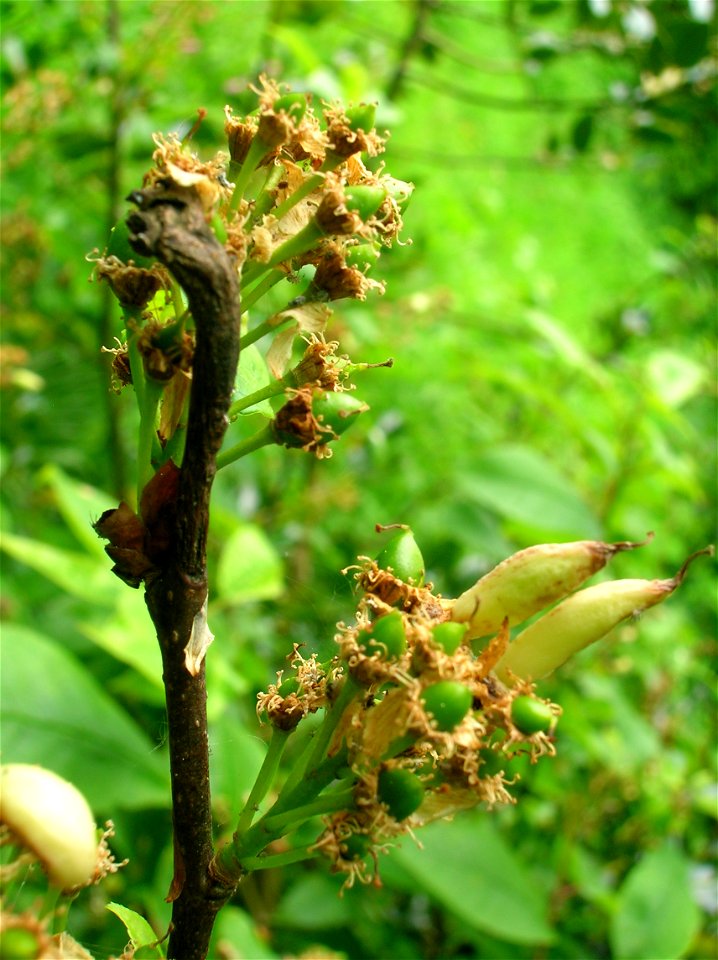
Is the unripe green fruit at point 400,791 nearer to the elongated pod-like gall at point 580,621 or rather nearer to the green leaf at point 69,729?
the elongated pod-like gall at point 580,621

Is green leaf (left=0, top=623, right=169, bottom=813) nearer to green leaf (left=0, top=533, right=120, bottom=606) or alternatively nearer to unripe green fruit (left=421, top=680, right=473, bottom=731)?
green leaf (left=0, top=533, right=120, bottom=606)

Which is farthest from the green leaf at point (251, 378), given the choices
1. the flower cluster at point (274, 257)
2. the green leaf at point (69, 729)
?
the green leaf at point (69, 729)

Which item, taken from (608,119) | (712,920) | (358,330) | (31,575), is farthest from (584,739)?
(608,119)

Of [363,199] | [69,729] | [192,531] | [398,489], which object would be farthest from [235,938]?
[398,489]

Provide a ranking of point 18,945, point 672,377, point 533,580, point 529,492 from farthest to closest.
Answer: point 672,377 < point 529,492 < point 533,580 < point 18,945

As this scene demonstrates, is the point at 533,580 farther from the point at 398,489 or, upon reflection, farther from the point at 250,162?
the point at 398,489

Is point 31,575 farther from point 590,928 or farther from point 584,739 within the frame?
point 590,928
